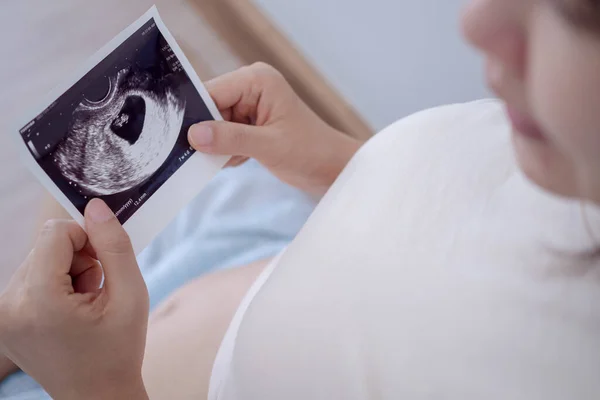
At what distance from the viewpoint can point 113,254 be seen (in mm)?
544

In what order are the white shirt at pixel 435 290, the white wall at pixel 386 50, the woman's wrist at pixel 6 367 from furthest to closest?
the white wall at pixel 386 50, the woman's wrist at pixel 6 367, the white shirt at pixel 435 290

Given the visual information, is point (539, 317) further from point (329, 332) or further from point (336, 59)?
point (336, 59)

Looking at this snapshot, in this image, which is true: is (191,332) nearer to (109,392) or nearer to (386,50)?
(109,392)

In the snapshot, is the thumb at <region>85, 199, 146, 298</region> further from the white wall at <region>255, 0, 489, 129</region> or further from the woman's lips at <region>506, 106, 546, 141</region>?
the white wall at <region>255, 0, 489, 129</region>

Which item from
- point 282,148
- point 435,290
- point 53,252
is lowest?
point 435,290

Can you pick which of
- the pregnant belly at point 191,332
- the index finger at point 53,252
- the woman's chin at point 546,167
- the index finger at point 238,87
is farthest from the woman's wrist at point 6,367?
the woman's chin at point 546,167

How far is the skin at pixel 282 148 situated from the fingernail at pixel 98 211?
1 centimetres

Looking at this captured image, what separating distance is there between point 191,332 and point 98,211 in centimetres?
22

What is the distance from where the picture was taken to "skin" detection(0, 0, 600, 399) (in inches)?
10.8

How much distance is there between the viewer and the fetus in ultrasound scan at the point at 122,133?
582mm

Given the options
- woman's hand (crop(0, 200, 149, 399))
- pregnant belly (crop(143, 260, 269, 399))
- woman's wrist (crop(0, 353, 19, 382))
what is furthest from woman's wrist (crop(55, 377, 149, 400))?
woman's wrist (crop(0, 353, 19, 382))

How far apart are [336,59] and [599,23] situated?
36.6 inches

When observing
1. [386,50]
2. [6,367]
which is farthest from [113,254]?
[386,50]

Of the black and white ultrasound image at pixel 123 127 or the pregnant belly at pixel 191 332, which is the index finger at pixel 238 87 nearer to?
the black and white ultrasound image at pixel 123 127
